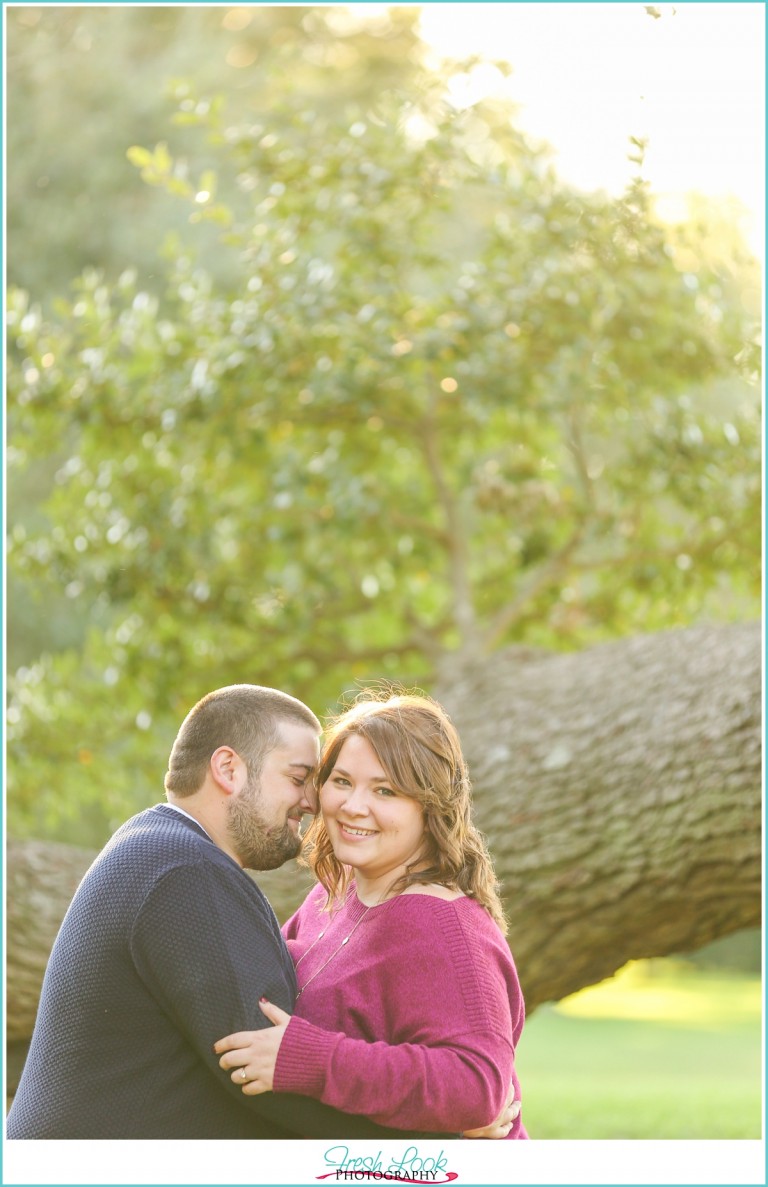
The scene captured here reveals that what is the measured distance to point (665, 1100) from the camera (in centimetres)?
618

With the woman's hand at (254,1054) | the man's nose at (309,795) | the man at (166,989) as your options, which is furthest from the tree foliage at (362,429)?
the woman's hand at (254,1054)

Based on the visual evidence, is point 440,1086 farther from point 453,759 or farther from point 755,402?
point 755,402

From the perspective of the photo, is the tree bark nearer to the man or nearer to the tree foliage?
the tree foliage

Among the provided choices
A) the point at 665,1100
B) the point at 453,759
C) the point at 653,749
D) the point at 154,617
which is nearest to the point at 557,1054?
the point at 665,1100

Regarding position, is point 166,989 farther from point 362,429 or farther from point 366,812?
point 362,429

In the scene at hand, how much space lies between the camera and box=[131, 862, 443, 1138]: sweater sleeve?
165 cm

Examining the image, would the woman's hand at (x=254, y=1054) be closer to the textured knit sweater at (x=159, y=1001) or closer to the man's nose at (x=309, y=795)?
the textured knit sweater at (x=159, y=1001)

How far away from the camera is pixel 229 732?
6.15 feet

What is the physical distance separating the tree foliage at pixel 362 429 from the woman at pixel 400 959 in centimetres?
200

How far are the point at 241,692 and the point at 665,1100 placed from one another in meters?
5.18

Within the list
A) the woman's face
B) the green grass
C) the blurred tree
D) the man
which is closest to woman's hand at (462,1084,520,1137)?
the man

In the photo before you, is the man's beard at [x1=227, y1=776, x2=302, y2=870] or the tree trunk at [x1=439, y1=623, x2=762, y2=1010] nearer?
the man's beard at [x1=227, y1=776, x2=302, y2=870]

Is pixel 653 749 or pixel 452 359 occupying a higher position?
pixel 452 359

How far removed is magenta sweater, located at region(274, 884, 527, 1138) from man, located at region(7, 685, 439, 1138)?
0.08 meters
